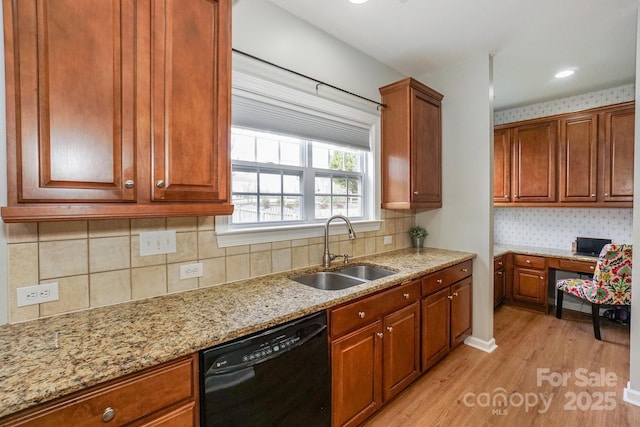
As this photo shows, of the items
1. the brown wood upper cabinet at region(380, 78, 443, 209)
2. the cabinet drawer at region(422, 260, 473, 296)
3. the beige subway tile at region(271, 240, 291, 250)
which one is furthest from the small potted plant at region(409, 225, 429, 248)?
the beige subway tile at region(271, 240, 291, 250)

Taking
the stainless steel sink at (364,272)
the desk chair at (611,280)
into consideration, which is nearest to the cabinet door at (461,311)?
the stainless steel sink at (364,272)

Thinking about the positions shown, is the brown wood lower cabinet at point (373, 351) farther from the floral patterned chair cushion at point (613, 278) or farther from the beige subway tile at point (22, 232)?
Answer: the floral patterned chair cushion at point (613, 278)

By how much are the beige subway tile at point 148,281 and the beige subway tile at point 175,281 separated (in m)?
0.02

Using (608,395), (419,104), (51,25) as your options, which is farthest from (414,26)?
(608,395)

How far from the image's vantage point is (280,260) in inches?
83.4

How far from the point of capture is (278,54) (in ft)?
6.86

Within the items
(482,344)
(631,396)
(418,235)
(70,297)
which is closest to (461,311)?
(482,344)

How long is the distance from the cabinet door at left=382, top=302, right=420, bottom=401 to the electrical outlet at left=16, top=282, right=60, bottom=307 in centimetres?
170

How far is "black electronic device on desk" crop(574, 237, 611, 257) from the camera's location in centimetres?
352

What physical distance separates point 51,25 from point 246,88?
0.99 m

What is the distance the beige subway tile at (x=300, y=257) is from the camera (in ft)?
7.20

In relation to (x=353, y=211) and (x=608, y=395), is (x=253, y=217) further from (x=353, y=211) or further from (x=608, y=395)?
(x=608, y=395)

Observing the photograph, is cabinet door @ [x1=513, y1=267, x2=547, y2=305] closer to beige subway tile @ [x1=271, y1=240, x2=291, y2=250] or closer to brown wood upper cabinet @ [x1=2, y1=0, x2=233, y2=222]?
beige subway tile @ [x1=271, y1=240, x2=291, y2=250]

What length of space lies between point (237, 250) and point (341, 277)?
802mm
